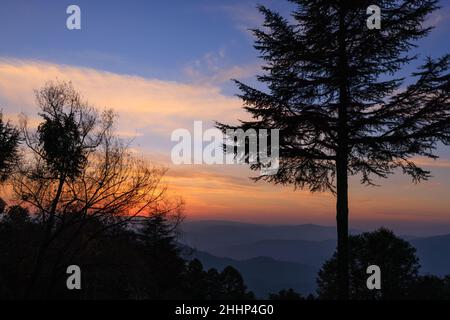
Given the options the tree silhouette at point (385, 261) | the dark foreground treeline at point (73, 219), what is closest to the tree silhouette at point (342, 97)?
the dark foreground treeline at point (73, 219)

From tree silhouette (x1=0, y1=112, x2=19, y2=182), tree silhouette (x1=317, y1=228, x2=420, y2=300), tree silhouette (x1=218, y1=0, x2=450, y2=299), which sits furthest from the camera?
tree silhouette (x1=317, y1=228, x2=420, y2=300)

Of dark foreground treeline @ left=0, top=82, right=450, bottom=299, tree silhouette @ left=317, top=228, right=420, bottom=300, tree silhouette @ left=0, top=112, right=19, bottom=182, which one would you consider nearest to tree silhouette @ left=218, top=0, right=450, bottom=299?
dark foreground treeline @ left=0, top=82, right=450, bottom=299

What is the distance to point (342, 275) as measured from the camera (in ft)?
41.1

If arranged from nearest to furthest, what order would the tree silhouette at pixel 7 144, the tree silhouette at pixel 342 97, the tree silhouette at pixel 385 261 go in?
the tree silhouette at pixel 342 97
the tree silhouette at pixel 7 144
the tree silhouette at pixel 385 261

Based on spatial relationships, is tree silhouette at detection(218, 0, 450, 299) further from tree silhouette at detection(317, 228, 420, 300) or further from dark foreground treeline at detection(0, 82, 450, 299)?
tree silhouette at detection(317, 228, 420, 300)

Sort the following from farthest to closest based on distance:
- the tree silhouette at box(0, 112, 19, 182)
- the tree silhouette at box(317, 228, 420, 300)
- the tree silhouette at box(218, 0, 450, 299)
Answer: the tree silhouette at box(317, 228, 420, 300), the tree silhouette at box(0, 112, 19, 182), the tree silhouette at box(218, 0, 450, 299)

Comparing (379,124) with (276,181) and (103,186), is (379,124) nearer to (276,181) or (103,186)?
(276,181)

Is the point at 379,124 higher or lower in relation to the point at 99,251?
higher

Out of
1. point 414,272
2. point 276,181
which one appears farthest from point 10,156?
point 414,272

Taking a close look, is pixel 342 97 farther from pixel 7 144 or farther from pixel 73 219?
Result: pixel 7 144

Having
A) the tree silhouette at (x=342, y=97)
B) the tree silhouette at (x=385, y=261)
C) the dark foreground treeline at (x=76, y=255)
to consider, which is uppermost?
the tree silhouette at (x=342, y=97)

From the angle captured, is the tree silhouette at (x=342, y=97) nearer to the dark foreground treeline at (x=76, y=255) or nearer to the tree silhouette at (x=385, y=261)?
the dark foreground treeline at (x=76, y=255)
